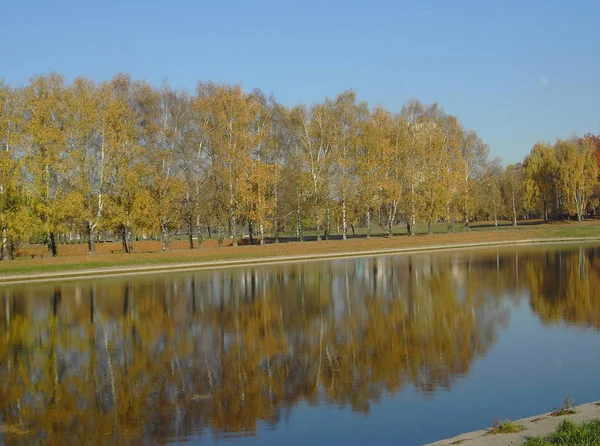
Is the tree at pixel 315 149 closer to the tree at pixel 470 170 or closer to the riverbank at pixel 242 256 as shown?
the riverbank at pixel 242 256

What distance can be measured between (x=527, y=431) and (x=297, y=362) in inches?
260

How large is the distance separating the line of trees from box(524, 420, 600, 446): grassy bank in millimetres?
41827

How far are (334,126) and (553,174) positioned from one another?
40132mm

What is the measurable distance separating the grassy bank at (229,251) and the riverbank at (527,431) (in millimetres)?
38252

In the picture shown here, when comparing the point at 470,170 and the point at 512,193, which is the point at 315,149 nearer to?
the point at 470,170

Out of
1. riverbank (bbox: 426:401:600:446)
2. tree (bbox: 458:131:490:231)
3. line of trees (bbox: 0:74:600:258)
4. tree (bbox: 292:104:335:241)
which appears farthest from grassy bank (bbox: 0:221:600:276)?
riverbank (bbox: 426:401:600:446)

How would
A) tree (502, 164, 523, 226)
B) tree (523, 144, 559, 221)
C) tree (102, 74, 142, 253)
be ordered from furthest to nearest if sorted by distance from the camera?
tree (502, 164, 523, 226), tree (523, 144, 559, 221), tree (102, 74, 142, 253)

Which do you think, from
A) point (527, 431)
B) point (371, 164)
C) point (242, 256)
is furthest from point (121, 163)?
point (527, 431)

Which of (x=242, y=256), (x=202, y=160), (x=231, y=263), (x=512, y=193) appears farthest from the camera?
(x=512, y=193)

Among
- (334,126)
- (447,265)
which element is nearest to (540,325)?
(447,265)

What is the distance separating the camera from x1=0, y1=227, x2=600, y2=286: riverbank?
41.4m

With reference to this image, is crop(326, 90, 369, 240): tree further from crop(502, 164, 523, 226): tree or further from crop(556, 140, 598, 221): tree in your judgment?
crop(502, 164, 523, 226): tree

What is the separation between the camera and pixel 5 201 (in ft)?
147

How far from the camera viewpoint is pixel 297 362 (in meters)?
14.3
